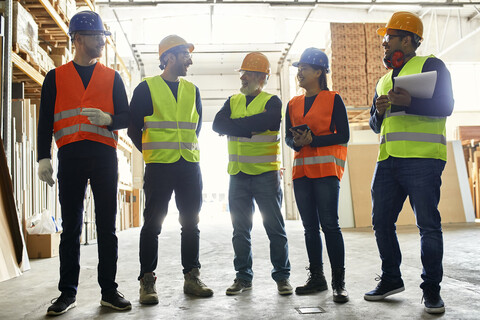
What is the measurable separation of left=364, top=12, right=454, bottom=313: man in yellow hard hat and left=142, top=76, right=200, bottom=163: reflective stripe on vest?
4.49 feet

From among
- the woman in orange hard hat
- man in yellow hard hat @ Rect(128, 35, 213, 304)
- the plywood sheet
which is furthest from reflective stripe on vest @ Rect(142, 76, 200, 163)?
the plywood sheet

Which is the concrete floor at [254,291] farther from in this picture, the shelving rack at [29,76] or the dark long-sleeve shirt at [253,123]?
A: the dark long-sleeve shirt at [253,123]

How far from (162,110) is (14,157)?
3.00 metres

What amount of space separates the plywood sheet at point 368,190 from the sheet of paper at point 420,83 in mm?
6431

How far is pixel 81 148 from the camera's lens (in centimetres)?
298

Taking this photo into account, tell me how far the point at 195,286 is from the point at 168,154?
1008 mm

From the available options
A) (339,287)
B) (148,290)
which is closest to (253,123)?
(339,287)

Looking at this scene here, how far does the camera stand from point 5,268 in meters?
4.32

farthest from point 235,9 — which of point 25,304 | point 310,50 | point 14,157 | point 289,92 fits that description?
point 25,304

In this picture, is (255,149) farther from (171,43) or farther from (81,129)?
(81,129)

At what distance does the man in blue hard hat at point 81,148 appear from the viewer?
9.72ft

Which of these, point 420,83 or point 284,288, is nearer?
point 420,83

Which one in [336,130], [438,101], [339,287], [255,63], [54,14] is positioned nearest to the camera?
[438,101]

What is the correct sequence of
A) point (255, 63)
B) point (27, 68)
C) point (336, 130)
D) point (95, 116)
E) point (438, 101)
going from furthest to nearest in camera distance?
point (27, 68) → point (255, 63) → point (336, 130) → point (95, 116) → point (438, 101)
